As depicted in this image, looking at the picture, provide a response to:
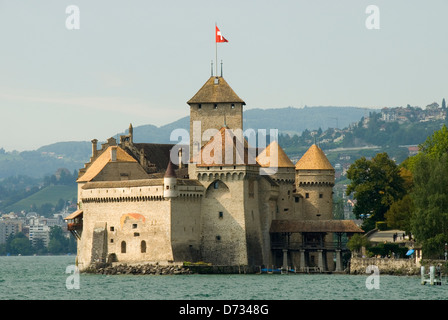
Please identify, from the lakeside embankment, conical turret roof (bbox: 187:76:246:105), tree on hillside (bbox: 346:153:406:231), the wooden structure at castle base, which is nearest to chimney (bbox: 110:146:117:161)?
conical turret roof (bbox: 187:76:246:105)

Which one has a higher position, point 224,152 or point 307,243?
point 224,152

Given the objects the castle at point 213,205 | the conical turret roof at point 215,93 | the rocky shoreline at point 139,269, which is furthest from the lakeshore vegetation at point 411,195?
the rocky shoreline at point 139,269

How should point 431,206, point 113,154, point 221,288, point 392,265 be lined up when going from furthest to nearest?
point 113,154
point 392,265
point 431,206
point 221,288

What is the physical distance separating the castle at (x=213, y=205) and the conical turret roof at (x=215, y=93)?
92 millimetres

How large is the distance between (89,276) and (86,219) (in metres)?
8.23

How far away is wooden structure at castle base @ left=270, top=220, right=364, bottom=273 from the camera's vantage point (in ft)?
340

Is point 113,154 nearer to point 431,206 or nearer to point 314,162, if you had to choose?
point 314,162

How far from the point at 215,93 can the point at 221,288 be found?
32.8 m

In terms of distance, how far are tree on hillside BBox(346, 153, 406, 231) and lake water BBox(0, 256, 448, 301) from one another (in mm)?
12362

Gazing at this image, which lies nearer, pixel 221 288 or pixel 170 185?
pixel 221 288

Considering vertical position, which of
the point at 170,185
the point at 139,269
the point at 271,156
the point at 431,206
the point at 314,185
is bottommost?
the point at 139,269

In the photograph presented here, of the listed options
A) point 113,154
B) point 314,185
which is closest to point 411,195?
point 314,185

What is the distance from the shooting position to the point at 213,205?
100 metres
